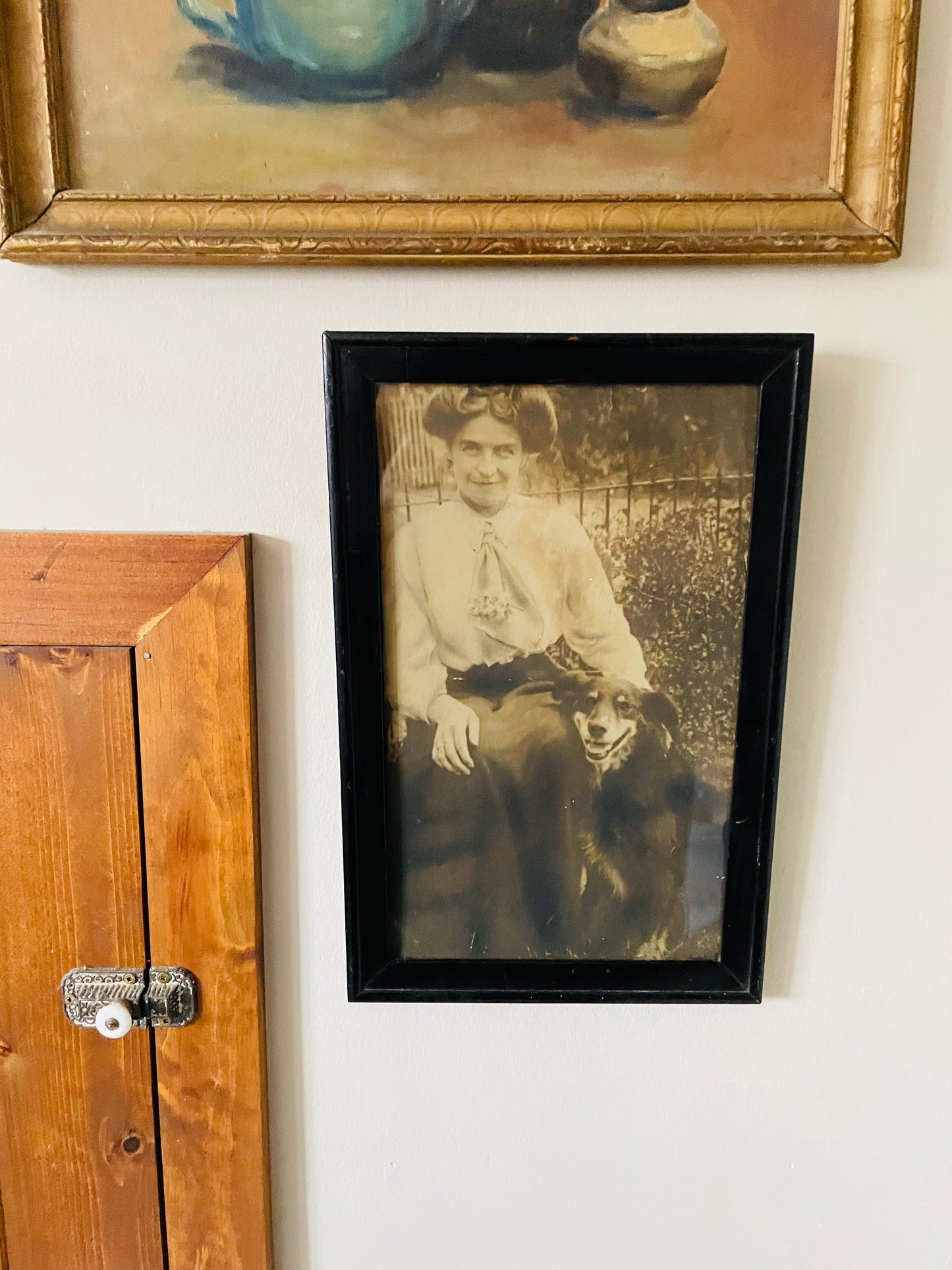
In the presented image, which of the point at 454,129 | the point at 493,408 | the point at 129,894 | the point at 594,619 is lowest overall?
the point at 129,894

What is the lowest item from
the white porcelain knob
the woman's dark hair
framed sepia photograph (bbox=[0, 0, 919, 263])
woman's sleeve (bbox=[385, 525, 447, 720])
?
the white porcelain knob

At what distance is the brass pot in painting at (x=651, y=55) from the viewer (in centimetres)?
58

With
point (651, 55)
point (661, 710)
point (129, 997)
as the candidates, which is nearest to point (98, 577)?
point (129, 997)

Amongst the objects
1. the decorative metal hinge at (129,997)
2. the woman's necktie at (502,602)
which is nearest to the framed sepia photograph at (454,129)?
the woman's necktie at (502,602)

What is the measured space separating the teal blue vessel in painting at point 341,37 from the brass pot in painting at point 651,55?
101 mm

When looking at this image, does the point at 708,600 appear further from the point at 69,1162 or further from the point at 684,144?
the point at 69,1162

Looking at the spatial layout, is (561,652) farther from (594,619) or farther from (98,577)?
(98,577)

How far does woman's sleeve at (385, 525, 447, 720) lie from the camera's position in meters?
0.64

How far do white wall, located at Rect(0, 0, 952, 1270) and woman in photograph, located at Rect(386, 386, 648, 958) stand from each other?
70 mm

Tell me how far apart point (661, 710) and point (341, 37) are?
0.57m

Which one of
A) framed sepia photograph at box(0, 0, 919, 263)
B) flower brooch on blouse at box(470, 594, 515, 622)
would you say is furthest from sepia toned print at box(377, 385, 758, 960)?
framed sepia photograph at box(0, 0, 919, 263)

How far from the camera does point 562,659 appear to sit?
0.66 metres

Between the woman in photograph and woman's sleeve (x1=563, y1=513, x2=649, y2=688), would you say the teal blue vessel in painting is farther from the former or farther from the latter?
woman's sleeve (x1=563, y1=513, x2=649, y2=688)

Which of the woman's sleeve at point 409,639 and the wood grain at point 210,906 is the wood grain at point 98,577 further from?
the woman's sleeve at point 409,639
